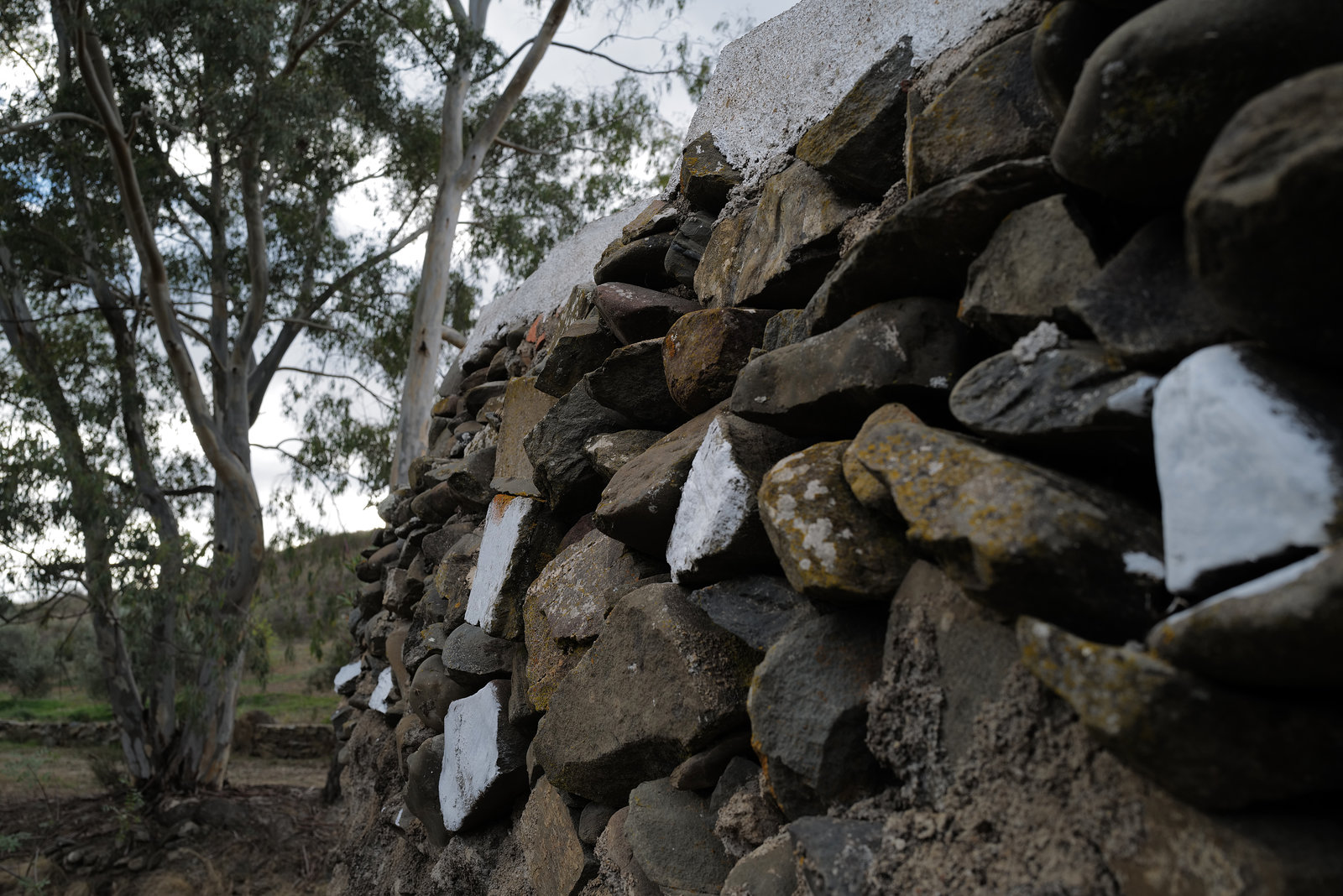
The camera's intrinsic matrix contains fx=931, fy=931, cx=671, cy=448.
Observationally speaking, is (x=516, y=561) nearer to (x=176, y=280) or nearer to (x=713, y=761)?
(x=713, y=761)

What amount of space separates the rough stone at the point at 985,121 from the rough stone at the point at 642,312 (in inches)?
30.8

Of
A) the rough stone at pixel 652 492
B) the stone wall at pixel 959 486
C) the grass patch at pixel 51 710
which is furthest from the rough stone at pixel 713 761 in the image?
the grass patch at pixel 51 710

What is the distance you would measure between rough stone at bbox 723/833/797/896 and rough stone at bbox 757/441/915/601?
0.33 m

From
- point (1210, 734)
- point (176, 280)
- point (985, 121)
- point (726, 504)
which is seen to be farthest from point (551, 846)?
point (176, 280)

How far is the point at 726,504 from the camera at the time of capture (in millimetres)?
1424

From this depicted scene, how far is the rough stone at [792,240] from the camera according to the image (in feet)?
5.16

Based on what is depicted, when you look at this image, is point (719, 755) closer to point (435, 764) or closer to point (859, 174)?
point (859, 174)

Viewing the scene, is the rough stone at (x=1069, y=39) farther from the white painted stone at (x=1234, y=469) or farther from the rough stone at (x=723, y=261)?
the rough stone at (x=723, y=261)

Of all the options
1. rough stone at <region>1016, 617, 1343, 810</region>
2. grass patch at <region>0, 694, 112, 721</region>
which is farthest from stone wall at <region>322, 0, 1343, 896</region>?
grass patch at <region>0, 694, 112, 721</region>

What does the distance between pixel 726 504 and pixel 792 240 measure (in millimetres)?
509

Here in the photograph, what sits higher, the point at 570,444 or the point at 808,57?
the point at 808,57

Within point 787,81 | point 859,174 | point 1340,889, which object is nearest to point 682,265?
point 787,81

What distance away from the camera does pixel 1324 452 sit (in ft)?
2.35

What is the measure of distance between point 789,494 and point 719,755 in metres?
0.44
